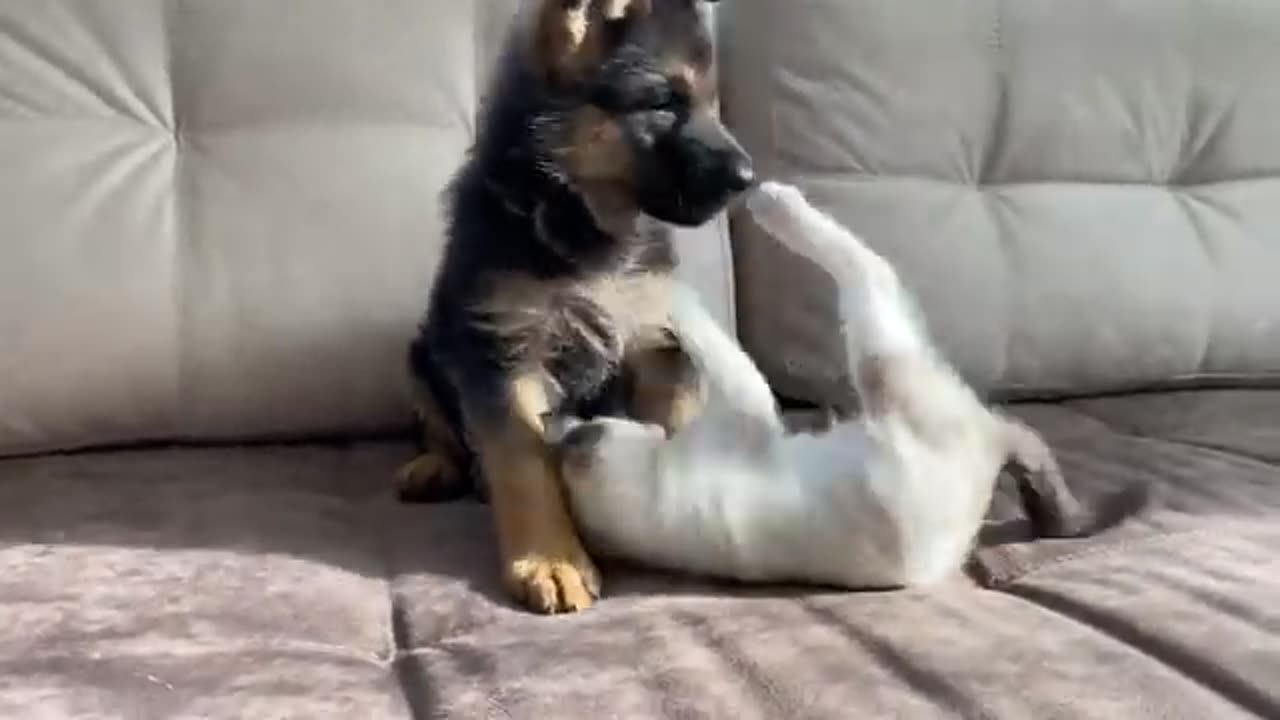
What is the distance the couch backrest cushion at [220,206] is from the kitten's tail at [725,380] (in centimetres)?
51

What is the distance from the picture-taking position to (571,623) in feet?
4.00

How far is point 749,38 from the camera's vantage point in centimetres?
205

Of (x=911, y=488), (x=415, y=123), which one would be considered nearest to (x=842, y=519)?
(x=911, y=488)

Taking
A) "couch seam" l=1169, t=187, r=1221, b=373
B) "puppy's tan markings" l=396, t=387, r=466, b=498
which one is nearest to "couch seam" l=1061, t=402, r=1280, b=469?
"couch seam" l=1169, t=187, r=1221, b=373

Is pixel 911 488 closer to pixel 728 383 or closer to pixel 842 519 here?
pixel 842 519

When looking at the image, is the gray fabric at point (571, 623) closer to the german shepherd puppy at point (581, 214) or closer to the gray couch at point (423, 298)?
the gray couch at point (423, 298)

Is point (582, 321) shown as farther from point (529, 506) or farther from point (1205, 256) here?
point (1205, 256)

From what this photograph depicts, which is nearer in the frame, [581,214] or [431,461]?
[581,214]

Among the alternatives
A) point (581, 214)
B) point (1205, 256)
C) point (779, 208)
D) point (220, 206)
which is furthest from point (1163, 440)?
point (220, 206)

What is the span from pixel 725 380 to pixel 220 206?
80cm

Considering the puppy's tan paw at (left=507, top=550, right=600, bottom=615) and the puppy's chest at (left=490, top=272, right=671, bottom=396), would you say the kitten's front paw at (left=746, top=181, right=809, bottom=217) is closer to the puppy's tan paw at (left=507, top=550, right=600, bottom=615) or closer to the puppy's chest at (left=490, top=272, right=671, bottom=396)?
the puppy's chest at (left=490, top=272, right=671, bottom=396)

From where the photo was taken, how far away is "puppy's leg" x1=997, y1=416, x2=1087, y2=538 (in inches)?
54.7

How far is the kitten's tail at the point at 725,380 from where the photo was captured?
1363mm

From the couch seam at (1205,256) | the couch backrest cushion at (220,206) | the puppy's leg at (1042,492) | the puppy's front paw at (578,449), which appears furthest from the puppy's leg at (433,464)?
the couch seam at (1205,256)
